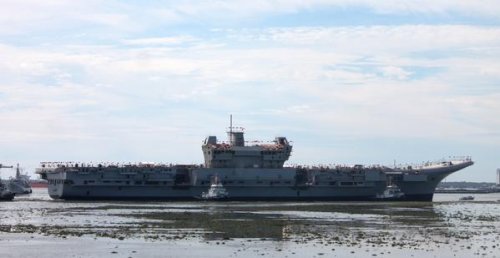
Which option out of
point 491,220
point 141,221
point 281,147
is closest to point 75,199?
point 281,147

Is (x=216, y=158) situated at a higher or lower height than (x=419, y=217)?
higher

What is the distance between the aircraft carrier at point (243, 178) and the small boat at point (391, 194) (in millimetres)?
344

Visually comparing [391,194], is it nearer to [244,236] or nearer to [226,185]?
[226,185]

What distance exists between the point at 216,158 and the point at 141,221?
6714 cm

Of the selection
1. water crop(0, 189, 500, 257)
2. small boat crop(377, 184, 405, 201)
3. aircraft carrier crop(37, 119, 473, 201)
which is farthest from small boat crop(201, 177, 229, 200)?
water crop(0, 189, 500, 257)

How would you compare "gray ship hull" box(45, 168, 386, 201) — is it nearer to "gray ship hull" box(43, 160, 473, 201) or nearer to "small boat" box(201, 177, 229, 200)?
"gray ship hull" box(43, 160, 473, 201)

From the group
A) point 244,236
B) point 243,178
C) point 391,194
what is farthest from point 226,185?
point 244,236

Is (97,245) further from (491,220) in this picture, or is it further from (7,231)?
(491,220)

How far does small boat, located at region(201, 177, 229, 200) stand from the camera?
127m

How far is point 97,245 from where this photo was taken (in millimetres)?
47281

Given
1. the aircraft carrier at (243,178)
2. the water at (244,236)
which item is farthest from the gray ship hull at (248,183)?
the water at (244,236)

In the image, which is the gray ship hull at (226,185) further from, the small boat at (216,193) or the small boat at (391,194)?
the small boat at (216,193)

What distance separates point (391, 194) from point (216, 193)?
91.0ft

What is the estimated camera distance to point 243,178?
443 feet
